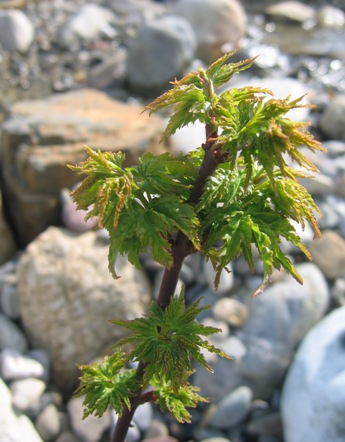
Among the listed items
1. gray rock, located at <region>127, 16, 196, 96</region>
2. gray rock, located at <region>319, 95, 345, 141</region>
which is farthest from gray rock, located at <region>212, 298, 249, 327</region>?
gray rock, located at <region>127, 16, 196, 96</region>

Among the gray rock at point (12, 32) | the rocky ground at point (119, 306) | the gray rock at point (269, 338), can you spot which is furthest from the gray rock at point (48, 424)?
the gray rock at point (12, 32)

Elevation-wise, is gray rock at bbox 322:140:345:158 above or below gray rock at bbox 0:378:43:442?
above

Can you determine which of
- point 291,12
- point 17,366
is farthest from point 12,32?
point 17,366

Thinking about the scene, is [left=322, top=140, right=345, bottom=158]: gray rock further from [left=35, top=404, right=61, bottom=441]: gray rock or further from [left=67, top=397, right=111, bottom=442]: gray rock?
[left=35, top=404, right=61, bottom=441]: gray rock

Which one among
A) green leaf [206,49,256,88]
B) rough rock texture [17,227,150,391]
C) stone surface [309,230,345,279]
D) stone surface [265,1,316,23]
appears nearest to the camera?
green leaf [206,49,256,88]

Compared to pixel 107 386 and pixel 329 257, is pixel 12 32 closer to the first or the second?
pixel 329 257

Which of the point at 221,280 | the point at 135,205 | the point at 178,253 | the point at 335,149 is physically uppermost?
the point at 135,205

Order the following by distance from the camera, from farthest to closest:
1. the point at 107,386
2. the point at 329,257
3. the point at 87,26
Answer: the point at 87,26 < the point at 329,257 < the point at 107,386
